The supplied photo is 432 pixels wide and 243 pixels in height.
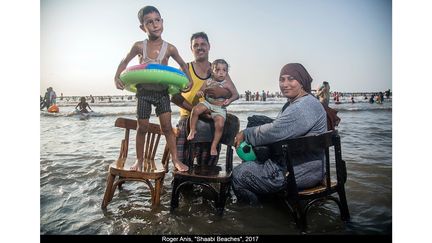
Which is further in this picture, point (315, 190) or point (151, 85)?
point (151, 85)

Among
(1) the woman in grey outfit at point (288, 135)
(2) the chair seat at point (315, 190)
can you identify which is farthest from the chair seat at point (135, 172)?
(2) the chair seat at point (315, 190)

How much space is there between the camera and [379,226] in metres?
3.26

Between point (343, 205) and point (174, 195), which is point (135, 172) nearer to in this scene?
point (174, 195)

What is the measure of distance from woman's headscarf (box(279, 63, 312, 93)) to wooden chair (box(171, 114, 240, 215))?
1064 mm

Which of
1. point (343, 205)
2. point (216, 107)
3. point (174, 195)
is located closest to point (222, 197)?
point (174, 195)

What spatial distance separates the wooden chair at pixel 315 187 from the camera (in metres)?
2.73

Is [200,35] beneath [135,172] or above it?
above

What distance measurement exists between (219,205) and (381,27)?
3060 millimetres

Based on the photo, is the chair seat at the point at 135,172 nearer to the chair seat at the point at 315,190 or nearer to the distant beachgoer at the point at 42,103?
the chair seat at the point at 315,190

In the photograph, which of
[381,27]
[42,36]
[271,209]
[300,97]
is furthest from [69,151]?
[381,27]

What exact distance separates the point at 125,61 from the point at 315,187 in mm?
2624

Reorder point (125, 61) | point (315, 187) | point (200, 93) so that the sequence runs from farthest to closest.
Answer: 1. point (200, 93)
2. point (125, 61)
3. point (315, 187)

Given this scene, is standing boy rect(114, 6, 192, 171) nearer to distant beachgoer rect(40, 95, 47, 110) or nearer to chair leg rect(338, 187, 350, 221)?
distant beachgoer rect(40, 95, 47, 110)

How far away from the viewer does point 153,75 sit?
3135mm
